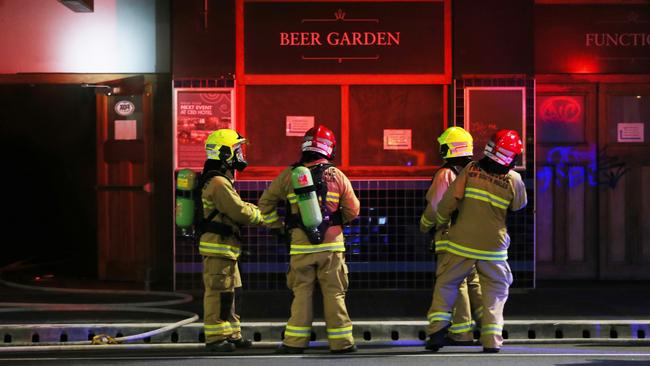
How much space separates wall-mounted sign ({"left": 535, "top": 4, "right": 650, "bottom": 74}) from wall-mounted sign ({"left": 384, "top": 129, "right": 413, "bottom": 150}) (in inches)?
73.4

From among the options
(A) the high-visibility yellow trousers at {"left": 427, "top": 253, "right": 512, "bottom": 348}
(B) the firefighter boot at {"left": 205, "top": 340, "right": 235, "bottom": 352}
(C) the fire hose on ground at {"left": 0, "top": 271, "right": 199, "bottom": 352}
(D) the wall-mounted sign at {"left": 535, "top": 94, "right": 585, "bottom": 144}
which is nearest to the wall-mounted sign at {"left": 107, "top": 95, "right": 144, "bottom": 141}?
(C) the fire hose on ground at {"left": 0, "top": 271, "right": 199, "bottom": 352}

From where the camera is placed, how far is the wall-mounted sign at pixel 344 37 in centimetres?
1258

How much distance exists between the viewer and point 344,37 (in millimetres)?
12594

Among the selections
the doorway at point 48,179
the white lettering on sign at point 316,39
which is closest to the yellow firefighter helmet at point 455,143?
the white lettering on sign at point 316,39

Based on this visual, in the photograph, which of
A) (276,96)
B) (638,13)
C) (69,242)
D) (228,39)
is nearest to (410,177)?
(276,96)

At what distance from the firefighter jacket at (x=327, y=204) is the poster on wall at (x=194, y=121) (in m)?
3.38

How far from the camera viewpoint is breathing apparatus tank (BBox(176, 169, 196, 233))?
938 cm

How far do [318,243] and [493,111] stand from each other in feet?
14.1

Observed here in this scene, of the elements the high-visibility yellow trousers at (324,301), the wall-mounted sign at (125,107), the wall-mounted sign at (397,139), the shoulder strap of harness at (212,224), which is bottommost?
Result: the high-visibility yellow trousers at (324,301)

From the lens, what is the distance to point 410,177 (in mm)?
12688

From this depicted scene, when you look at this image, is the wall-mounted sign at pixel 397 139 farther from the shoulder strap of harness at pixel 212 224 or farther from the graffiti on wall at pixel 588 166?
the shoulder strap of harness at pixel 212 224

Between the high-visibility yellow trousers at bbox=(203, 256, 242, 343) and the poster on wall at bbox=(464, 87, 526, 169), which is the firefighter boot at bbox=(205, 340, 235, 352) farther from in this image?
the poster on wall at bbox=(464, 87, 526, 169)

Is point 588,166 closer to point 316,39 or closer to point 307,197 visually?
point 316,39

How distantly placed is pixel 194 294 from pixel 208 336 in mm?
3120
